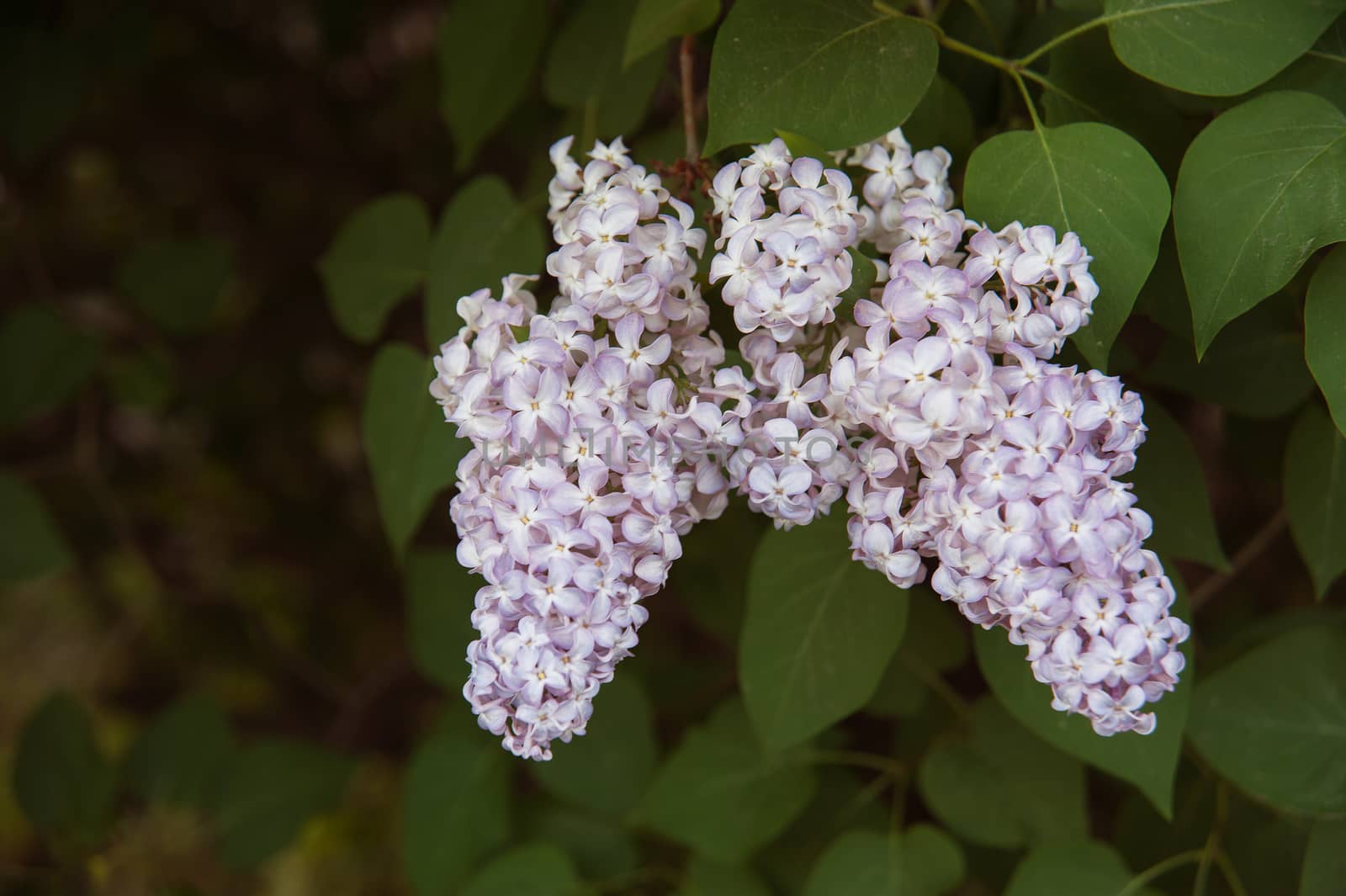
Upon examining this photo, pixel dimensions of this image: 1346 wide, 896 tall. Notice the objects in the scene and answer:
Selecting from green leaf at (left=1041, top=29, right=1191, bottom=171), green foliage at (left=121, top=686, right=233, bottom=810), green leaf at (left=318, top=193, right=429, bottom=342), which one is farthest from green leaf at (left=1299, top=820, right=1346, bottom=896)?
green foliage at (left=121, top=686, right=233, bottom=810)

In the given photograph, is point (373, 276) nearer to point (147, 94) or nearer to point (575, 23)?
point (575, 23)

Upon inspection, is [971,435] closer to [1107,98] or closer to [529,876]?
[1107,98]

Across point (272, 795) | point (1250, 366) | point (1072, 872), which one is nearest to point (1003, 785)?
point (1072, 872)

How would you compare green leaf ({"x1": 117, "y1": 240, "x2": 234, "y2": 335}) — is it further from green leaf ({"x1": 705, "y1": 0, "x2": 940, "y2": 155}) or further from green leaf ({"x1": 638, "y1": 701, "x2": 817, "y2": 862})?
green leaf ({"x1": 705, "y1": 0, "x2": 940, "y2": 155})

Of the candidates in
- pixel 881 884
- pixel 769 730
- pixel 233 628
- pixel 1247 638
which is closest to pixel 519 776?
pixel 233 628

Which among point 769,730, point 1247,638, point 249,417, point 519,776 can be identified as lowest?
point 519,776

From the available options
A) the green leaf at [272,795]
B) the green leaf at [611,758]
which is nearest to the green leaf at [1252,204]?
the green leaf at [611,758]

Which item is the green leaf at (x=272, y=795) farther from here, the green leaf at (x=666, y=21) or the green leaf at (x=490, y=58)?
the green leaf at (x=666, y=21)
